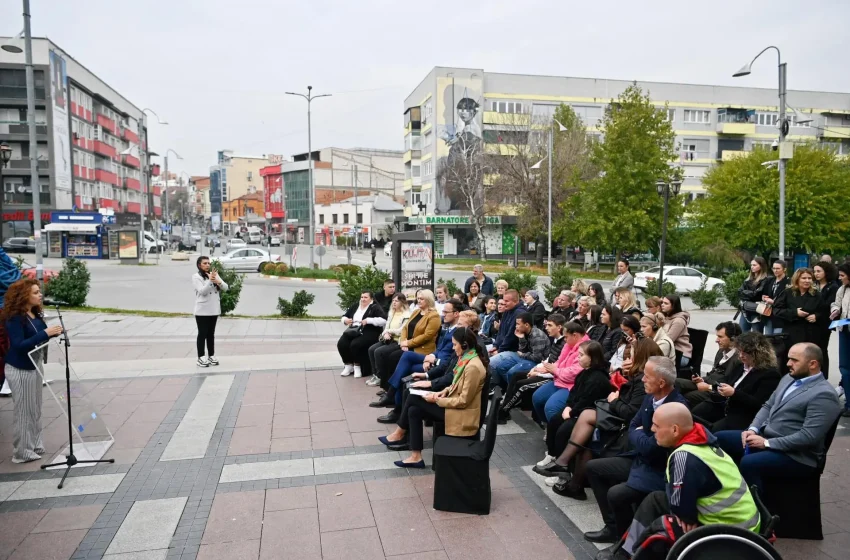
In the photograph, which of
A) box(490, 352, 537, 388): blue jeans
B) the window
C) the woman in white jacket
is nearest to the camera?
box(490, 352, 537, 388): blue jeans

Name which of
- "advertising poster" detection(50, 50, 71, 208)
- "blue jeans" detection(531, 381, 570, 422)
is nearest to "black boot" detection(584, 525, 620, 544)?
"blue jeans" detection(531, 381, 570, 422)

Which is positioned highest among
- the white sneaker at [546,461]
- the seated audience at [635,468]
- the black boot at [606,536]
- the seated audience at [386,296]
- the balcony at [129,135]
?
the balcony at [129,135]

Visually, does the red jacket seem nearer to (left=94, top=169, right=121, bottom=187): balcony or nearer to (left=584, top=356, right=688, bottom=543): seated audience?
(left=584, top=356, right=688, bottom=543): seated audience

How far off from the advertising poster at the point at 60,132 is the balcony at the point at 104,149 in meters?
7.47

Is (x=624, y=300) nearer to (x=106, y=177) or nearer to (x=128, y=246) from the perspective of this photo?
(x=128, y=246)

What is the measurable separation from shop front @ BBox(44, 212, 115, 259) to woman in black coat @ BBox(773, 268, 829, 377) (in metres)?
47.2

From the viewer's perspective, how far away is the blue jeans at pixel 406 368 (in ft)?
24.6

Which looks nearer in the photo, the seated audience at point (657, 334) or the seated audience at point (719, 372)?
the seated audience at point (719, 372)

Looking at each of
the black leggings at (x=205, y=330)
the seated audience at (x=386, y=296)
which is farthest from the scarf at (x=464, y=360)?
the black leggings at (x=205, y=330)

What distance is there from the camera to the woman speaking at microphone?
20.4 feet

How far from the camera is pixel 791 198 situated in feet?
106

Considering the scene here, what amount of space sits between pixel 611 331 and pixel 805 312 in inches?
124

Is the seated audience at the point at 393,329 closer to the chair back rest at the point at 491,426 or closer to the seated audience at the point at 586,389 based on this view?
the seated audience at the point at 586,389

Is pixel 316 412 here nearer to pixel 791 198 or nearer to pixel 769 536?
pixel 769 536
